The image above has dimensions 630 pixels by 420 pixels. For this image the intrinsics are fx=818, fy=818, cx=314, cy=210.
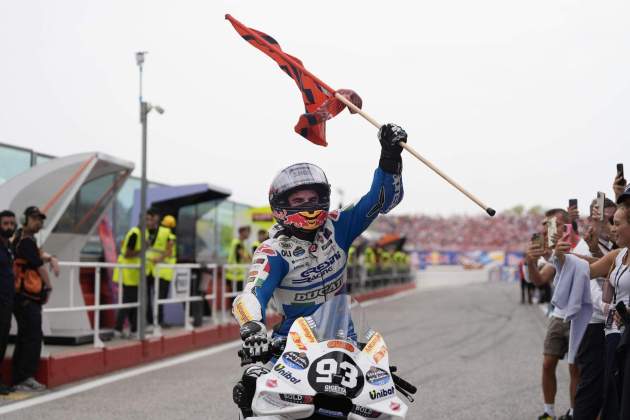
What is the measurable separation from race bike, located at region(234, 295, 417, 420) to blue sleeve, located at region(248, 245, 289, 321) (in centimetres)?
63

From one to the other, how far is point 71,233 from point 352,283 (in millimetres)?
14308

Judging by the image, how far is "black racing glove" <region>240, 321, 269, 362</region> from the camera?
355 cm

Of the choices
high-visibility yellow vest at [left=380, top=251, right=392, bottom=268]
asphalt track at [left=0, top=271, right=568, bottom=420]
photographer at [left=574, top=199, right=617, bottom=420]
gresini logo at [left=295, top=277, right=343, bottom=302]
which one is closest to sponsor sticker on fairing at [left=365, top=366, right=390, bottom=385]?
gresini logo at [left=295, top=277, right=343, bottom=302]

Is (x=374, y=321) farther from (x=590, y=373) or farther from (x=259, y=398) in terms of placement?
(x=259, y=398)

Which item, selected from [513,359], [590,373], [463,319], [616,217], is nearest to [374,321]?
[463,319]

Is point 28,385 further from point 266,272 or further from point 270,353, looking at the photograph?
point 270,353

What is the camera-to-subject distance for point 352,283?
2489 cm

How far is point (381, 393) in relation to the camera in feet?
10.8

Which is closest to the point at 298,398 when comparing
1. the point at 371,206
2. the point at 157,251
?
the point at 371,206

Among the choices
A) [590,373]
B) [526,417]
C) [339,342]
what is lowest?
[526,417]

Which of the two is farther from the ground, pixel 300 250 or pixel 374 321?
pixel 300 250

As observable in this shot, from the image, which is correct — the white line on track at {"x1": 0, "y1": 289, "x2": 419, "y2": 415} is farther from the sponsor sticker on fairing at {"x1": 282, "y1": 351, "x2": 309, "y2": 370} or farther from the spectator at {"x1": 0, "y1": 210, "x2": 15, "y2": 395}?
the sponsor sticker on fairing at {"x1": 282, "y1": 351, "x2": 309, "y2": 370}

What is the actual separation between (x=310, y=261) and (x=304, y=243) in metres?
0.10

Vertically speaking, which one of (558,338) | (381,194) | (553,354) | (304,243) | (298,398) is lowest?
(553,354)
